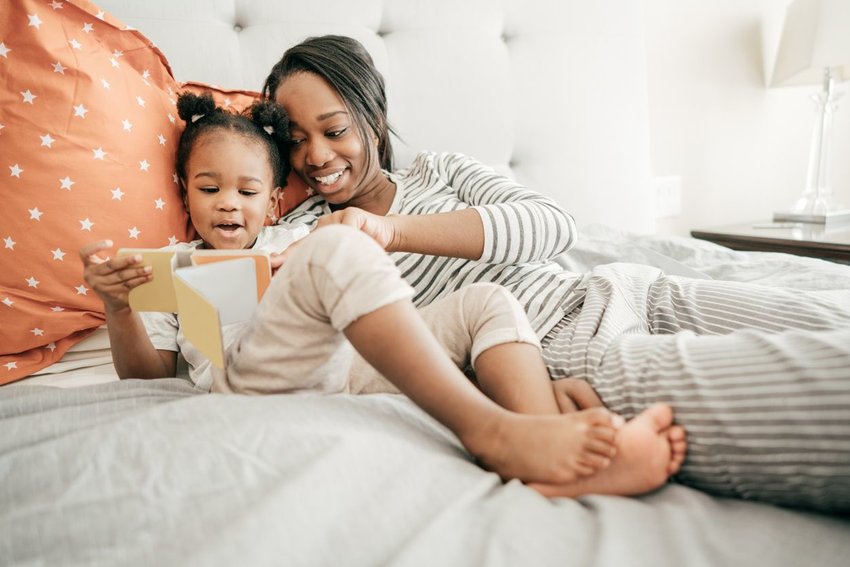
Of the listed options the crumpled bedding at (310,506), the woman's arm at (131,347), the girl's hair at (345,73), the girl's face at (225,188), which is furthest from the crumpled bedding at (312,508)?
the girl's hair at (345,73)

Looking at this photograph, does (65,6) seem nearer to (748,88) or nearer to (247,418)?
(247,418)

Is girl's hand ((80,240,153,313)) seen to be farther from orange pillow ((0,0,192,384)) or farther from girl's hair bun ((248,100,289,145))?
girl's hair bun ((248,100,289,145))

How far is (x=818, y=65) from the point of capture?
1.49 metres

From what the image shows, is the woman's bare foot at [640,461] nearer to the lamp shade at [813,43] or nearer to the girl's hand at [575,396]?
the girl's hand at [575,396]

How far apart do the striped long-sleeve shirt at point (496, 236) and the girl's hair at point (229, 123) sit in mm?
158

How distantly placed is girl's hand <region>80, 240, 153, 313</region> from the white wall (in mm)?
1644

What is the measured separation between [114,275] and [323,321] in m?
0.27

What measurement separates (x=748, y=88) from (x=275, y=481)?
6.66ft

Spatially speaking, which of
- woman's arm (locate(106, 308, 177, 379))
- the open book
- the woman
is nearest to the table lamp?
the woman

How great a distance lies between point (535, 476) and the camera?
469 millimetres

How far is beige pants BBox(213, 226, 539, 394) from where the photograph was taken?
20.1 inches

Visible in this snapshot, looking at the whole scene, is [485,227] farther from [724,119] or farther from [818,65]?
[724,119]

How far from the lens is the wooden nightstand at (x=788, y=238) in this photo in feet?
4.27

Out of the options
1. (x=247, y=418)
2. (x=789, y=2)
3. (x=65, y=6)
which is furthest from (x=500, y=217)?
(x=789, y=2)
